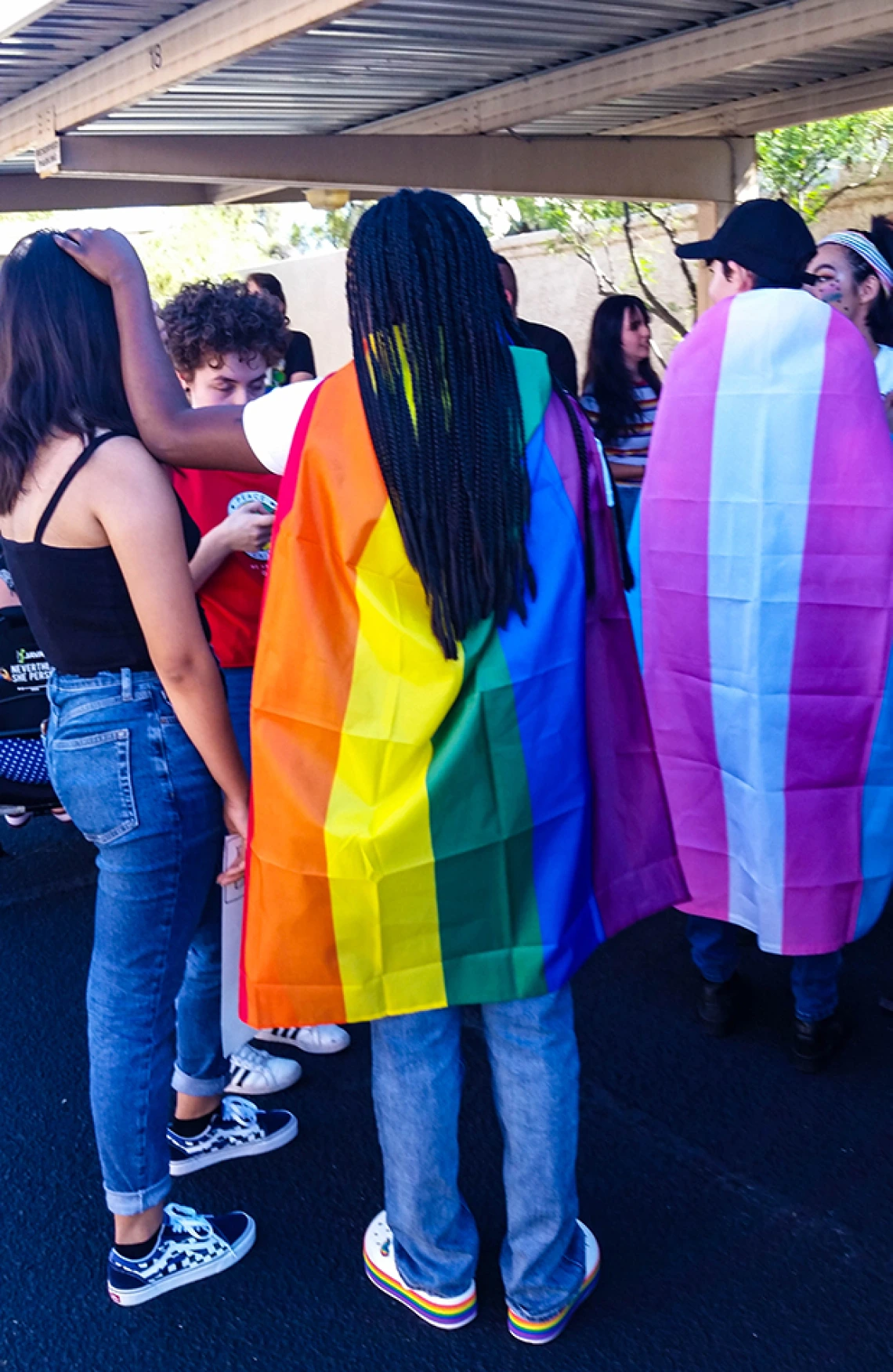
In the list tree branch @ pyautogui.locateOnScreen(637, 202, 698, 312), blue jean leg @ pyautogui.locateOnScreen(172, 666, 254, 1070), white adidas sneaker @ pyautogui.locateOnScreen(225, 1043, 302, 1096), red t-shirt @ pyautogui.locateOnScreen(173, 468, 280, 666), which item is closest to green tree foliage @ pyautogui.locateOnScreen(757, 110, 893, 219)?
tree branch @ pyautogui.locateOnScreen(637, 202, 698, 312)

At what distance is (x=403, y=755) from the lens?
1.99m

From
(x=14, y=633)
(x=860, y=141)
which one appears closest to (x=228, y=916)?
(x=14, y=633)

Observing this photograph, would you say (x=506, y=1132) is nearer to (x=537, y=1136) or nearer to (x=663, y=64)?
(x=537, y=1136)

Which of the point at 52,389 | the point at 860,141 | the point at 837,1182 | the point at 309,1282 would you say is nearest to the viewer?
the point at 52,389

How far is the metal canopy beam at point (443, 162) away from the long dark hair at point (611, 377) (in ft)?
7.46

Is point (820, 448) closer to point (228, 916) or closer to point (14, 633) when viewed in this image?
point (228, 916)

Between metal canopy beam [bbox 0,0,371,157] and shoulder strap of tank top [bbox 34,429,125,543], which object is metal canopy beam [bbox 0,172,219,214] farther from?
shoulder strap of tank top [bbox 34,429,125,543]

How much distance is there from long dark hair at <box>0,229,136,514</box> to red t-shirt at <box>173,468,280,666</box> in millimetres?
556

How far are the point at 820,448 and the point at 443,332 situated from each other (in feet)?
3.36

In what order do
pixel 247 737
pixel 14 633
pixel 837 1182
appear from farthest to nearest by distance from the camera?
pixel 14 633 < pixel 247 737 < pixel 837 1182

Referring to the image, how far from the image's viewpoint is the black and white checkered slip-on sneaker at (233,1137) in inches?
116

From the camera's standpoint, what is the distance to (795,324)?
2.60 meters

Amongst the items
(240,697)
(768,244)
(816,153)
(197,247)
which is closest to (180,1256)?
(240,697)

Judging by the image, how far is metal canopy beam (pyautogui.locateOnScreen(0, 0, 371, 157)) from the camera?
4.77 m
